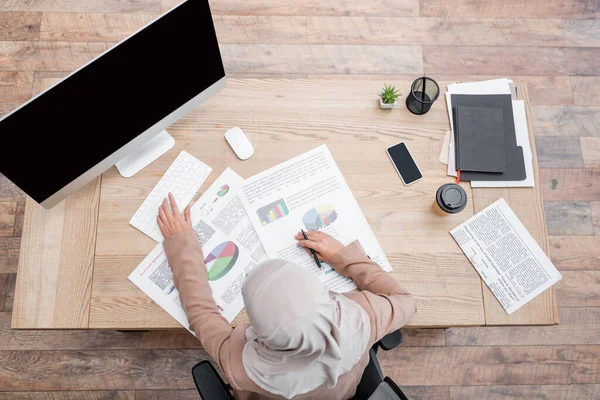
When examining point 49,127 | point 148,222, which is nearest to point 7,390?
point 148,222

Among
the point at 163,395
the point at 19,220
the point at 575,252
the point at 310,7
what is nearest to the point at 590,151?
the point at 575,252

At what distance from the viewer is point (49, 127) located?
3.79 ft

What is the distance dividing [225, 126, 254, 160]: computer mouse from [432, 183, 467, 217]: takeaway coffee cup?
1.99 feet

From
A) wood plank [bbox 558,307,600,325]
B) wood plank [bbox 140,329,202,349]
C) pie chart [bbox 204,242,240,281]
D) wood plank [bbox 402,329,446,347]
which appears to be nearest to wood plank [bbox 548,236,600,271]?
wood plank [bbox 558,307,600,325]

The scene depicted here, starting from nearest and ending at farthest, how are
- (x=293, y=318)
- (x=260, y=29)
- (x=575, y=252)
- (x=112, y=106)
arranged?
(x=293, y=318)
(x=112, y=106)
(x=575, y=252)
(x=260, y=29)

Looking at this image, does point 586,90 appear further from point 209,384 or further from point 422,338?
point 209,384

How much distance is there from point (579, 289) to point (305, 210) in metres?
1.61

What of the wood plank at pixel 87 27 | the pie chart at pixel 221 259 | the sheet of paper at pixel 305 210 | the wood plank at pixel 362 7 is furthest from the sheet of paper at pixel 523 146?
the wood plank at pixel 87 27

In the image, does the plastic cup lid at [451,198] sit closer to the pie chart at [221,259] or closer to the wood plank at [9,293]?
the pie chart at [221,259]

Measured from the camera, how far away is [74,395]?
2084mm

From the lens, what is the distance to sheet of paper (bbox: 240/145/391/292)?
1426 millimetres

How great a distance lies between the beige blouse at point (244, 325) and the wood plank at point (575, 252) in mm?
1342

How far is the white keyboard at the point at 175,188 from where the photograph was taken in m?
1.44

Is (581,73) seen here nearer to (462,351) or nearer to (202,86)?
(462,351)
